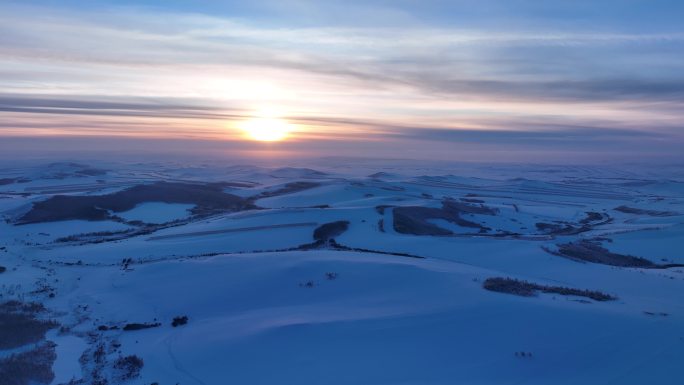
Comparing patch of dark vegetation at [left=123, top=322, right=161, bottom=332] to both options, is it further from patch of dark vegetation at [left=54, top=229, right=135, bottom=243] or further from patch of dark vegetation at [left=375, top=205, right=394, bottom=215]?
patch of dark vegetation at [left=375, top=205, right=394, bottom=215]

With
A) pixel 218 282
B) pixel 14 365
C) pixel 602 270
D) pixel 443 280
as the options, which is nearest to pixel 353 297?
pixel 443 280

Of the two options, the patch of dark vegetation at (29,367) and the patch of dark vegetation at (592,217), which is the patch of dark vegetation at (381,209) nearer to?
the patch of dark vegetation at (592,217)

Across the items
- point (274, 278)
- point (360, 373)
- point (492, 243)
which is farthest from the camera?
point (492, 243)

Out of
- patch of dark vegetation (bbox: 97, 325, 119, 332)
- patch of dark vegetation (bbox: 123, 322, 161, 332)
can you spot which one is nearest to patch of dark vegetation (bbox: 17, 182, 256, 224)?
patch of dark vegetation (bbox: 97, 325, 119, 332)

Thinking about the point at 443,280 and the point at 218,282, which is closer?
the point at 443,280

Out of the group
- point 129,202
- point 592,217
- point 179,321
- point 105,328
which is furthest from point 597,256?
point 129,202

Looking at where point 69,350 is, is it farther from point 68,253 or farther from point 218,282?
point 68,253

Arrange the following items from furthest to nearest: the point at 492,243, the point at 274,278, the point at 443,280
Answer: the point at 492,243 → the point at 274,278 → the point at 443,280
